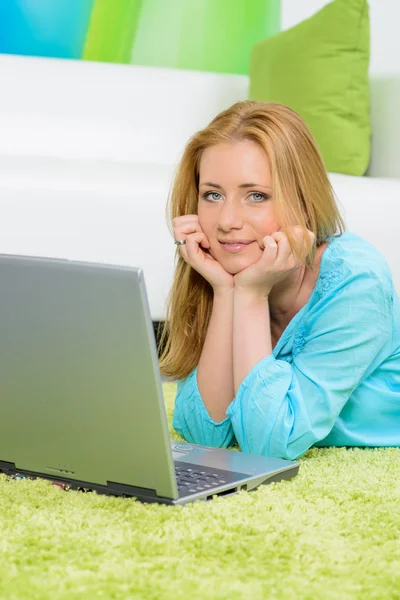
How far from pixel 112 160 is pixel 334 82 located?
0.66 metres

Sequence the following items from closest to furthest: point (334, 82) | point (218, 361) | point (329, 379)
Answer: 1. point (329, 379)
2. point (218, 361)
3. point (334, 82)

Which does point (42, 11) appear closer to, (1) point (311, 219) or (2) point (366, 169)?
(2) point (366, 169)

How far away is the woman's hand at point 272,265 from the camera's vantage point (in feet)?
4.91

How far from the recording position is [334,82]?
2.74 metres

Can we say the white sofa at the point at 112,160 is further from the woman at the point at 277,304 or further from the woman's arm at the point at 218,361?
the woman's arm at the point at 218,361

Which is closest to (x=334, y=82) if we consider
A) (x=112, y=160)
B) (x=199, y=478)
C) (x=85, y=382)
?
(x=112, y=160)

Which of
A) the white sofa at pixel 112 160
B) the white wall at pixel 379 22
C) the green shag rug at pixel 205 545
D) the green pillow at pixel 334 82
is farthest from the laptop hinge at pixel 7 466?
the white wall at pixel 379 22

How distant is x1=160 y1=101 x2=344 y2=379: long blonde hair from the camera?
1.55 metres

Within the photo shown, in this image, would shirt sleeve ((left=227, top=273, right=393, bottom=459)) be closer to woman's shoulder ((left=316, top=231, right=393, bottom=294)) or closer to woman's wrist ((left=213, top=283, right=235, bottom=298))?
woman's shoulder ((left=316, top=231, right=393, bottom=294))

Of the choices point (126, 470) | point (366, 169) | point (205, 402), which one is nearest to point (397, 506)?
point (126, 470)

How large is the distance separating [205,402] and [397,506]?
1.52 ft

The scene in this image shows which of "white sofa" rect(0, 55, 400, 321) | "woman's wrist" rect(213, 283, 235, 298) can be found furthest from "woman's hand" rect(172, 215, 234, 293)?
"white sofa" rect(0, 55, 400, 321)

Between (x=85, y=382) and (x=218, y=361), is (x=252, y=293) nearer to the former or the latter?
(x=218, y=361)

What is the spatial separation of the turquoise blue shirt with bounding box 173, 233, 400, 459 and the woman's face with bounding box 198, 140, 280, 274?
13 cm
